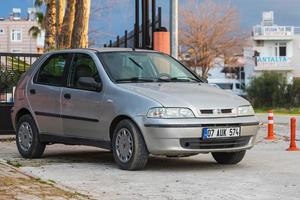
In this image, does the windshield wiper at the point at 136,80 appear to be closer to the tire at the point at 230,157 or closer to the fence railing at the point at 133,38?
the tire at the point at 230,157

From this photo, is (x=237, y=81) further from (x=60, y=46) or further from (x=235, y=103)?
(x=235, y=103)

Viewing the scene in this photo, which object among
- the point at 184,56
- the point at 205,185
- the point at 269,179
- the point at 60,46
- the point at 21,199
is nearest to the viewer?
the point at 21,199

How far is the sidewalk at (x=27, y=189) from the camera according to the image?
730 centimetres

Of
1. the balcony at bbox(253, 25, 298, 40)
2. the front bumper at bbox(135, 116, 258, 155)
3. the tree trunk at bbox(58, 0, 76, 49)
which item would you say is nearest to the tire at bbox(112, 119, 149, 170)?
the front bumper at bbox(135, 116, 258, 155)

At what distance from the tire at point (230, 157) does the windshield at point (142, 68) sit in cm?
125

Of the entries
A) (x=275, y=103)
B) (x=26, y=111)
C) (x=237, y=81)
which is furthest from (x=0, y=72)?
(x=237, y=81)

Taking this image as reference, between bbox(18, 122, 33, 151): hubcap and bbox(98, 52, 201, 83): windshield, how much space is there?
1.86 metres

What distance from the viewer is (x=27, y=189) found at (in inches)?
304

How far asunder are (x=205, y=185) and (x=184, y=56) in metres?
58.0

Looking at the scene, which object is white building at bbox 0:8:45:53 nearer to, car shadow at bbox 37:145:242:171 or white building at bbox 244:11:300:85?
white building at bbox 244:11:300:85

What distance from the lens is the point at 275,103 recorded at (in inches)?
2036

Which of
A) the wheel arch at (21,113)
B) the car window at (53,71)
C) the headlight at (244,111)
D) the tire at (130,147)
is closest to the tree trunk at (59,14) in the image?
the wheel arch at (21,113)

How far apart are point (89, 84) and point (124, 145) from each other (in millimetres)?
1197

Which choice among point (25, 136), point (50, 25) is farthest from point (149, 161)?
point (50, 25)
